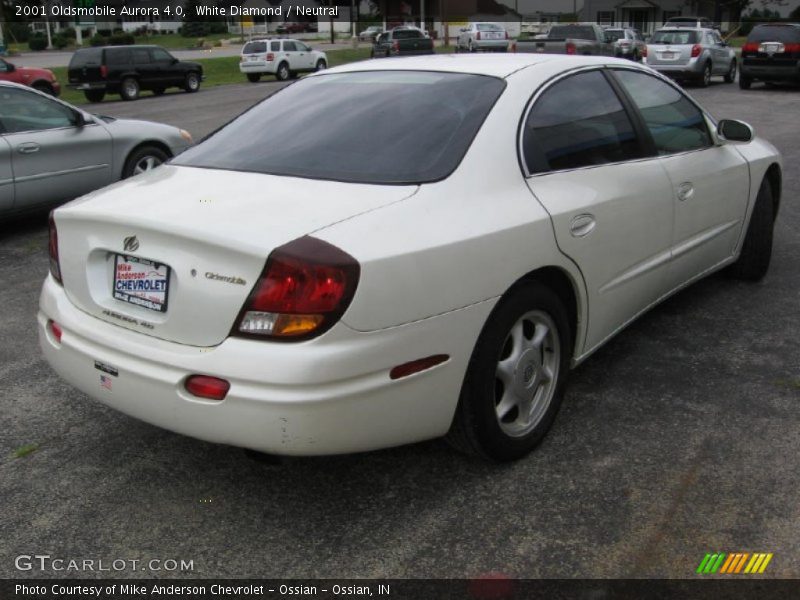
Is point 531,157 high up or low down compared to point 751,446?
up

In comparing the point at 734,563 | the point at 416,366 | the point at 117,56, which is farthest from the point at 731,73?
the point at 416,366

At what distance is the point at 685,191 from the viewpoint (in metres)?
4.32

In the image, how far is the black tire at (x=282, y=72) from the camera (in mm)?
31938

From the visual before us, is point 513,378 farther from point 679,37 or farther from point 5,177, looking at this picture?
point 679,37

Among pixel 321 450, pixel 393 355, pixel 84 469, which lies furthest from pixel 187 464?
pixel 393 355

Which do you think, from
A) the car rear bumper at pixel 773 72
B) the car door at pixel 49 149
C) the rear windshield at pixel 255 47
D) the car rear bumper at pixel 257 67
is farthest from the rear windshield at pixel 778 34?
the car door at pixel 49 149

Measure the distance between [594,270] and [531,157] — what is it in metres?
0.57

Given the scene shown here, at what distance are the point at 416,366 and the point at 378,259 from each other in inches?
15.2

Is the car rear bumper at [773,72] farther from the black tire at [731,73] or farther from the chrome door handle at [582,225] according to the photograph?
the chrome door handle at [582,225]

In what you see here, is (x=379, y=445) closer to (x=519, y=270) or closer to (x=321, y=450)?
(x=321, y=450)

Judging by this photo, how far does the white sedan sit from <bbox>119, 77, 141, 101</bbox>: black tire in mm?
22956

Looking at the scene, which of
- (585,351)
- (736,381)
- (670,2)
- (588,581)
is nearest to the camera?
(588,581)

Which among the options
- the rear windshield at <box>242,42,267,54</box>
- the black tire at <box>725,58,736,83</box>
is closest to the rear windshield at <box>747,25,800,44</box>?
the black tire at <box>725,58,736,83</box>

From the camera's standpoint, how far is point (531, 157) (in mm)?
3396
